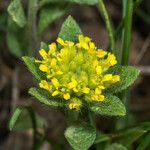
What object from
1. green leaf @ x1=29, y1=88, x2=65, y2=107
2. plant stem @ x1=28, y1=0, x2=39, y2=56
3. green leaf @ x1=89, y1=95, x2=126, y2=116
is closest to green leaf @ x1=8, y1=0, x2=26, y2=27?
plant stem @ x1=28, y1=0, x2=39, y2=56

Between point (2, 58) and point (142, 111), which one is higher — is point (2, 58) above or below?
above

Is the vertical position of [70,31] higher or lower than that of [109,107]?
higher

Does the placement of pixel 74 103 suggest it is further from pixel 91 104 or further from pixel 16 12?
pixel 16 12

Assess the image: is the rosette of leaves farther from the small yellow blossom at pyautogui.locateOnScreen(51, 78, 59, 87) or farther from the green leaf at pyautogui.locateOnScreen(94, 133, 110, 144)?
the green leaf at pyautogui.locateOnScreen(94, 133, 110, 144)

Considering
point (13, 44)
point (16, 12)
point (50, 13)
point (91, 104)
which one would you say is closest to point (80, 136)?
point (91, 104)

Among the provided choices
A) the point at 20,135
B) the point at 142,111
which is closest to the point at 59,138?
the point at 20,135

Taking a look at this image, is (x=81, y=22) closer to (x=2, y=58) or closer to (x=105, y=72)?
(x=2, y=58)
